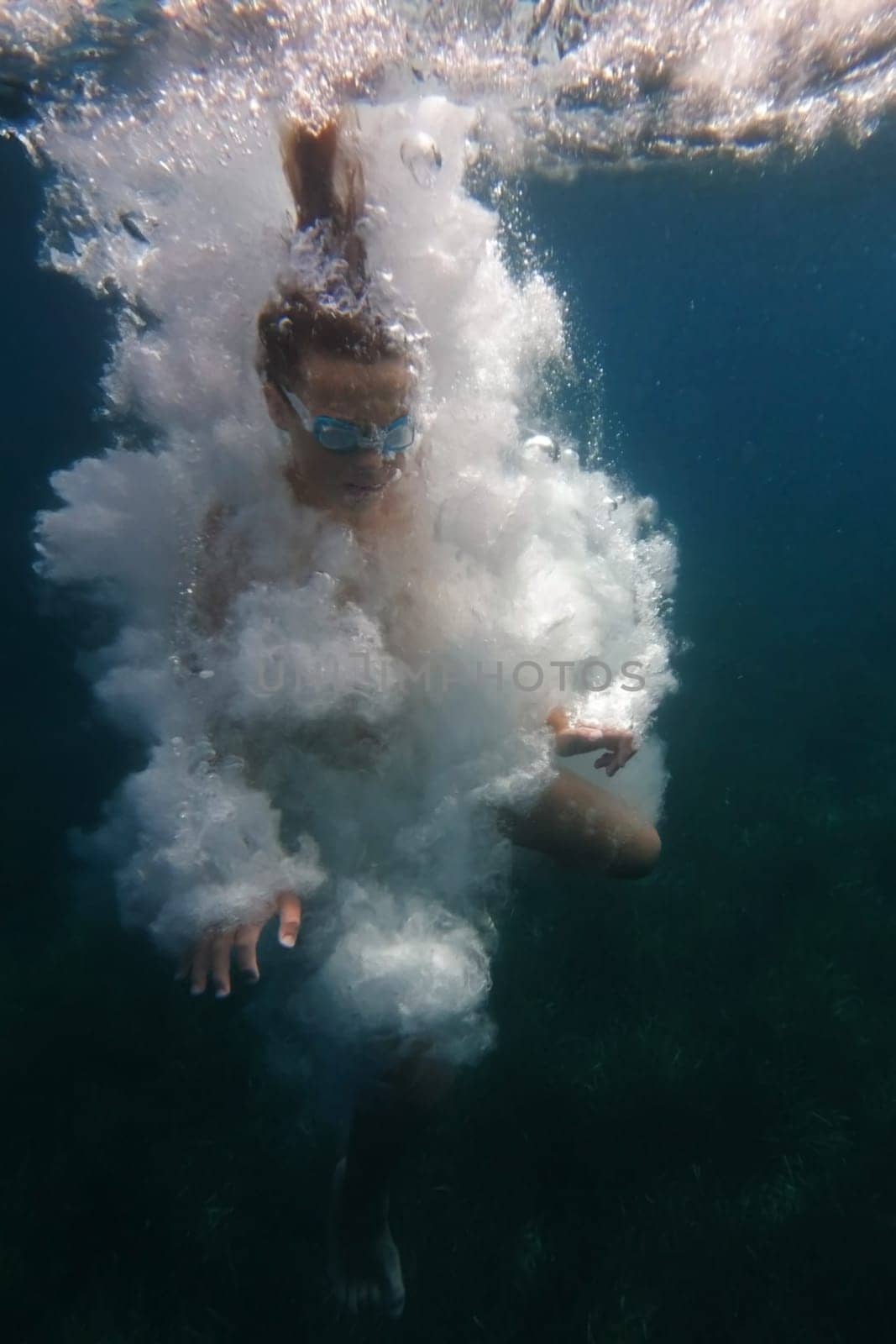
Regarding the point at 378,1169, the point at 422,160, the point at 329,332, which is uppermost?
the point at 422,160

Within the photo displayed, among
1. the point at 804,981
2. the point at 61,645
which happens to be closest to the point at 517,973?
the point at 804,981

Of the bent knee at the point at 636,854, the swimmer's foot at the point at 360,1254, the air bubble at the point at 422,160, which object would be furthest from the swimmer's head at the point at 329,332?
the swimmer's foot at the point at 360,1254

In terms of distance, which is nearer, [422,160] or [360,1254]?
[360,1254]

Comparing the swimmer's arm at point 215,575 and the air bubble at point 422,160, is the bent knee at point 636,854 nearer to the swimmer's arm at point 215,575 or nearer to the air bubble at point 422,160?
the swimmer's arm at point 215,575

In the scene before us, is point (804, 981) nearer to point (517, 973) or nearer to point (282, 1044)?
point (517, 973)

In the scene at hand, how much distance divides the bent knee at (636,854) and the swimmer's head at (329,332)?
2.41 m

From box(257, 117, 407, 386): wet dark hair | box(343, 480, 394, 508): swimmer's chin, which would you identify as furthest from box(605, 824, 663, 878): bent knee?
box(257, 117, 407, 386): wet dark hair

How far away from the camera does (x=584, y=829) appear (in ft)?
12.2

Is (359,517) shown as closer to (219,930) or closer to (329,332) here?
(329,332)

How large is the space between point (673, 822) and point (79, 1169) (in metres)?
6.03

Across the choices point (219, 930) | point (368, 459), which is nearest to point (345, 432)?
point (368, 459)

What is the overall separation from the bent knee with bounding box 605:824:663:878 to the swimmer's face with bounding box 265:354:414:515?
234cm

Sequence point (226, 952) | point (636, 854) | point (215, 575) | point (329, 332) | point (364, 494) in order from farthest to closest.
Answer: point (636, 854)
point (215, 575)
point (364, 494)
point (226, 952)
point (329, 332)

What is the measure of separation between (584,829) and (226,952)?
6.33 ft
